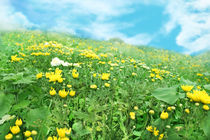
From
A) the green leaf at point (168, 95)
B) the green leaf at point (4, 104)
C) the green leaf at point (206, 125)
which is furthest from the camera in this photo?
the green leaf at point (168, 95)

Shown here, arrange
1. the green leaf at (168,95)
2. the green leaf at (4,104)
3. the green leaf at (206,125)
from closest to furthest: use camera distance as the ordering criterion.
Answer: the green leaf at (206,125) → the green leaf at (4,104) → the green leaf at (168,95)

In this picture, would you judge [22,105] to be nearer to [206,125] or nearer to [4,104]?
[4,104]

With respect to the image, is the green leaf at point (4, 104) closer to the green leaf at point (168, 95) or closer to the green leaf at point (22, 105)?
the green leaf at point (22, 105)

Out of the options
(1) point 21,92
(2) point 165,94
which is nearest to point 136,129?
(2) point 165,94

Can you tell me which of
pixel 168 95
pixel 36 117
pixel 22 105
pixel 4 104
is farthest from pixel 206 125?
pixel 4 104

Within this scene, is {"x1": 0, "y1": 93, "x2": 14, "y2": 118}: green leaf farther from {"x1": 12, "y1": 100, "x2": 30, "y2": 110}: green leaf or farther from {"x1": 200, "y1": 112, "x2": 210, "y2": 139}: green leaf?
{"x1": 200, "y1": 112, "x2": 210, "y2": 139}: green leaf

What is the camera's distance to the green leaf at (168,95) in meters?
1.45

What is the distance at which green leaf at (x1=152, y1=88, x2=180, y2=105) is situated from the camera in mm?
1451

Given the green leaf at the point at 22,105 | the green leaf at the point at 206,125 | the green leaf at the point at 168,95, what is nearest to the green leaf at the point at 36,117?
the green leaf at the point at 22,105

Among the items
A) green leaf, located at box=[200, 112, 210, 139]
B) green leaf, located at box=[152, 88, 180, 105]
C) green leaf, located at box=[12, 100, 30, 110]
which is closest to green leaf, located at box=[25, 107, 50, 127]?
green leaf, located at box=[12, 100, 30, 110]

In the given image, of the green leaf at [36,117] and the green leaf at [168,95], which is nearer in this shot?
the green leaf at [36,117]

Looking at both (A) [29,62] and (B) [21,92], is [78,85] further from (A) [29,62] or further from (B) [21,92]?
(A) [29,62]

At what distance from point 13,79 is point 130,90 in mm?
1325

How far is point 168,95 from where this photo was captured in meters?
1.52
